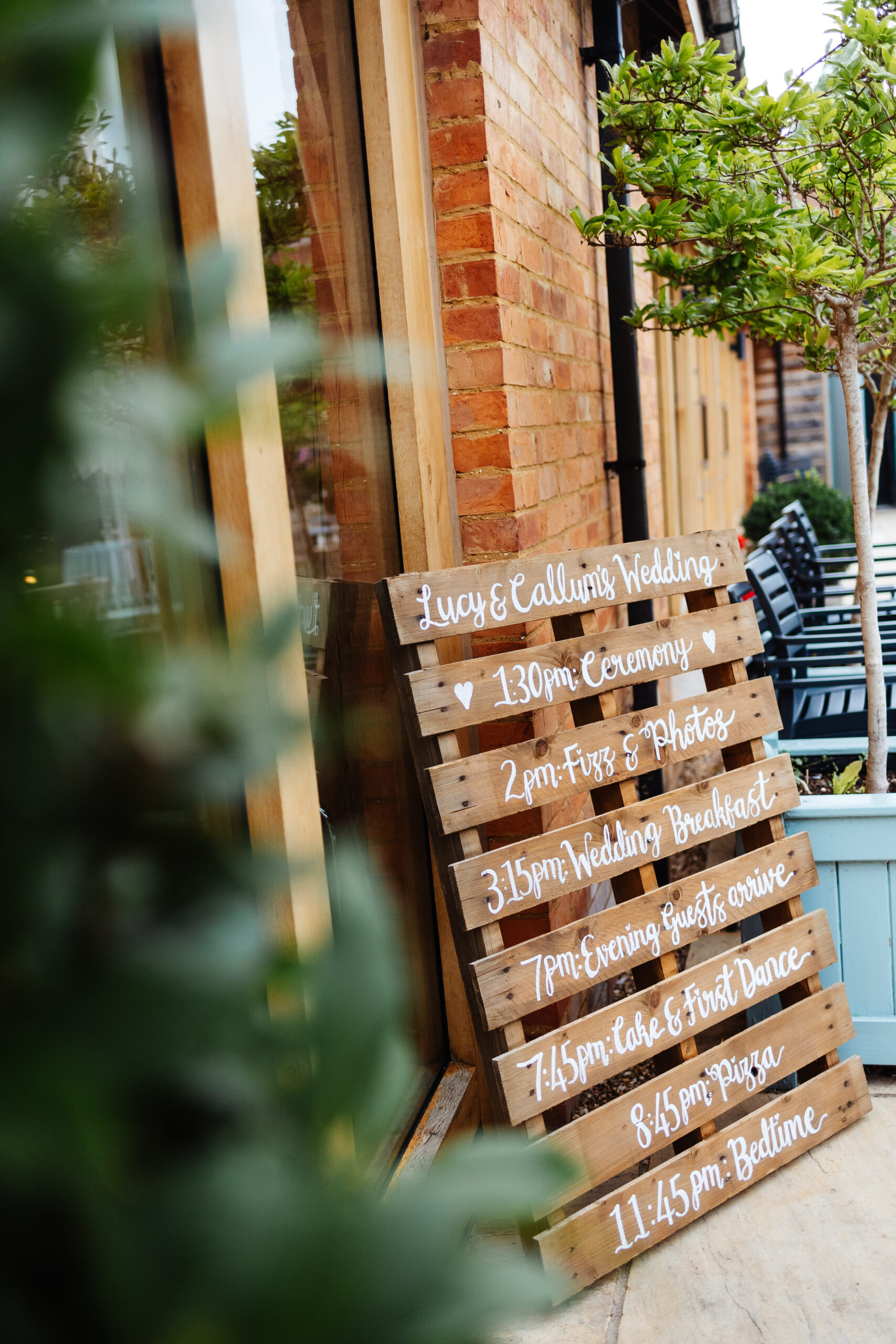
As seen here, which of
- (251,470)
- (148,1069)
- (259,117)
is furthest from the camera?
(259,117)

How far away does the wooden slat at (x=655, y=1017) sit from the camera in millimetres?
1576

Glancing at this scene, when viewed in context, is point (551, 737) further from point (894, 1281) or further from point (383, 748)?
point (894, 1281)

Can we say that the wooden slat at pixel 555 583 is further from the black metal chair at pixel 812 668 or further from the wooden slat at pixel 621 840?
the black metal chair at pixel 812 668

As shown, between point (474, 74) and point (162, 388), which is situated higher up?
point (474, 74)

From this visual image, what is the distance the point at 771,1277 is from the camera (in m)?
1.66

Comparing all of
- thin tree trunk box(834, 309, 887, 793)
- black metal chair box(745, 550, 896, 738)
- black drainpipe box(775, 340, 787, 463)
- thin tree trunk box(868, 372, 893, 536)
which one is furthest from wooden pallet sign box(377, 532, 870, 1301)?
black drainpipe box(775, 340, 787, 463)

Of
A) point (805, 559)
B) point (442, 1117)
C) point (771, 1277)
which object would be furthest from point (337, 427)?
point (805, 559)

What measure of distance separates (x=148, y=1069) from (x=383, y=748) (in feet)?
5.17

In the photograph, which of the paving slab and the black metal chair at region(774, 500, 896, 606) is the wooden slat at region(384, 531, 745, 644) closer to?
the paving slab

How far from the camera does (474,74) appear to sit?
188 centimetres

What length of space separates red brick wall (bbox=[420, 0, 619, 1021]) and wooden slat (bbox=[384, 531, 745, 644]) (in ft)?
0.68

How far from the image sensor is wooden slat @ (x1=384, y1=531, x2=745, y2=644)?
158 centimetres

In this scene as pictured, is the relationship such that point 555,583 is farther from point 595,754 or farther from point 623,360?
point 623,360

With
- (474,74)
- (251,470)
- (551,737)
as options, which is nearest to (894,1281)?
(551,737)
